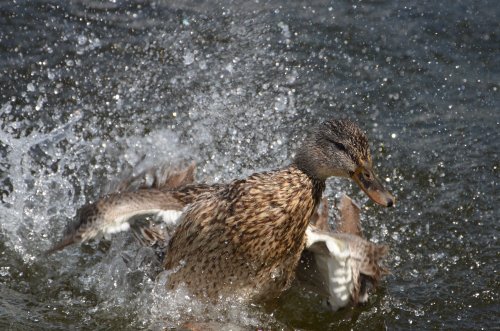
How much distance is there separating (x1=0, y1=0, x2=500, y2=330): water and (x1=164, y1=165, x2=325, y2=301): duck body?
0.23 metres

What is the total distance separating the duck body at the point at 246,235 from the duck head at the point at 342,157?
0.34 feet

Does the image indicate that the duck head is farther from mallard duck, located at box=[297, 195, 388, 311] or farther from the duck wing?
the duck wing

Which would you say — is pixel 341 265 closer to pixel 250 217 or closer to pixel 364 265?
pixel 364 265

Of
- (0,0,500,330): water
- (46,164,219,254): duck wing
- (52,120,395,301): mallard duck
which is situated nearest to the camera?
(52,120,395,301): mallard duck

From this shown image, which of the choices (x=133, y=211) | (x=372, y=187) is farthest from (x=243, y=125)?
(x=372, y=187)

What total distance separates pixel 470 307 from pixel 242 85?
339 centimetres

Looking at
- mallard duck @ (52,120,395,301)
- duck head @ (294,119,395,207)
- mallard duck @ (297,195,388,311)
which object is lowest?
mallard duck @ (297,195,388,311)

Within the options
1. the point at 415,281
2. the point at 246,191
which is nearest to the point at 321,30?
the point at 415,281

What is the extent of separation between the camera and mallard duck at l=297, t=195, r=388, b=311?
539 centimetres

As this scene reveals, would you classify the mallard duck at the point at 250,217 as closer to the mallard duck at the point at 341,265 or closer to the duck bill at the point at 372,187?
the duck bill at the point at 372,187

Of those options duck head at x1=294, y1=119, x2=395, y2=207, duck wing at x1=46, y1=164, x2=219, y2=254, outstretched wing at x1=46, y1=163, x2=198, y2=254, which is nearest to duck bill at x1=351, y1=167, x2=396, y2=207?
duck head at x1=294, y1=119, x2=395, y2=207

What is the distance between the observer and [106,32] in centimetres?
889

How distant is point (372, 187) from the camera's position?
5129mm

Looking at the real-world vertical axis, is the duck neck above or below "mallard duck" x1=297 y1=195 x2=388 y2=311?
above
